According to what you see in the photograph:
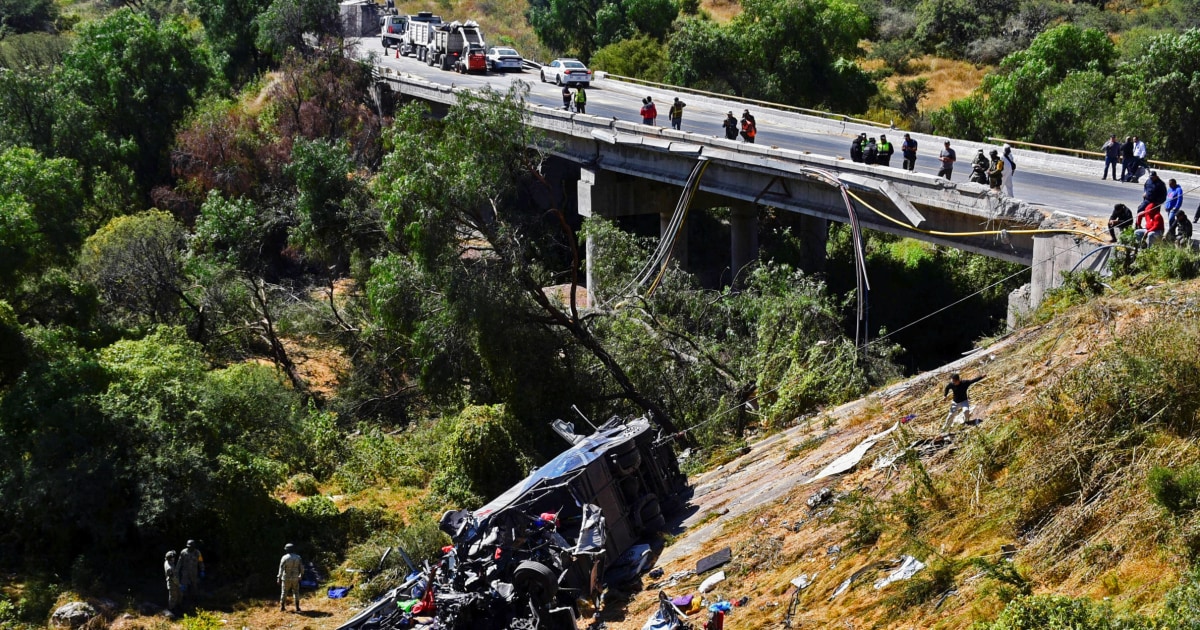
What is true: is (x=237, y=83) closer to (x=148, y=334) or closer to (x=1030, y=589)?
(x=148, y=334)

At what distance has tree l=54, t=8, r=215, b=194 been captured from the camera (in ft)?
143

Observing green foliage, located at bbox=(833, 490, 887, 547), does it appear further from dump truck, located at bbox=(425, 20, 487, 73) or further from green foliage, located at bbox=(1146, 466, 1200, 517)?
dump truck, located at bbox=(425, 20, 487, 73)

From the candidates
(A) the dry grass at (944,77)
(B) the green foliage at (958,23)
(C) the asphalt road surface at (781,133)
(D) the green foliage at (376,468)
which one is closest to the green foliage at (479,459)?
(D) the green foliage at (376,468)

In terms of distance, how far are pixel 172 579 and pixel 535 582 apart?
716 centimetres

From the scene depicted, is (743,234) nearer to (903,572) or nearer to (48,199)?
(48,199)

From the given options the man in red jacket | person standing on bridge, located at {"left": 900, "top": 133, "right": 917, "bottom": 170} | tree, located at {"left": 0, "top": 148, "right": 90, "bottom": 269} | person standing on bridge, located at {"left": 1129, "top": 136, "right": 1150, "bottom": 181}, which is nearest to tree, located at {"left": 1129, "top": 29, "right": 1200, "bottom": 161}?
person standing on bridge, located at {"left": 1129, "top": 136, "right": 1150, "bottom": 181}

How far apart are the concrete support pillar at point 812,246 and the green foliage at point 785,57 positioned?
1178 centimetres

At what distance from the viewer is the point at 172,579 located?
53.7ft

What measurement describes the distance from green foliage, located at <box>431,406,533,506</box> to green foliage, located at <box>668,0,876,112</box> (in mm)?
30269

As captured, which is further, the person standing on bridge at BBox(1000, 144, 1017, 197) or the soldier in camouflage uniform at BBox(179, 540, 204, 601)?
the person standing on bridge at BBox(1000, 144, 1017, 197)

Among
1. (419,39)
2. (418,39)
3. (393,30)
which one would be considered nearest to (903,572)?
(419,39)

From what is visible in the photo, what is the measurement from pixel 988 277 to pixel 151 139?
33.8 meters

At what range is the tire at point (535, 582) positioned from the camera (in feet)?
40.1

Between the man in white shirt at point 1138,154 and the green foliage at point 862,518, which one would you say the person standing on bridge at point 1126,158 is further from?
the green foliage at point 862,518
